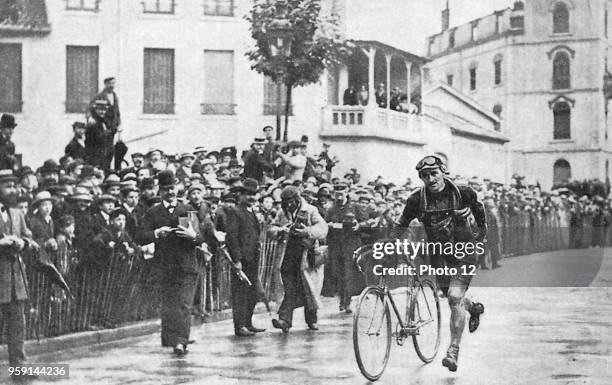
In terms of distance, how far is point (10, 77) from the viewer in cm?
2448

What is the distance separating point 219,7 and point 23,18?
18.1 ft

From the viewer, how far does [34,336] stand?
9453 millimetres

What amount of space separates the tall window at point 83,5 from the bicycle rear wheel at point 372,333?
20018 mm

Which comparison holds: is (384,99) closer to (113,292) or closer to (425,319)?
(113,292)

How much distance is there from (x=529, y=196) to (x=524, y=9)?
20556mm

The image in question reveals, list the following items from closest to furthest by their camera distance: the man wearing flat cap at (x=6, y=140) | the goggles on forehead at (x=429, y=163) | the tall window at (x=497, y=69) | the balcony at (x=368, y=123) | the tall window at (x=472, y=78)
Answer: the goggles on forehead at (x=429, y=163) < the man wearing flat cap at (x=6, y=140) < the balcony at (x=368, y=123) < the tall window at (x=472, y=78) < the tall window at (x=497, y=69)

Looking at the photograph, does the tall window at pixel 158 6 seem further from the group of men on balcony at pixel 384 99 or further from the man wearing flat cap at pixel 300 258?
the man wearing flat cap at pixel 300 258

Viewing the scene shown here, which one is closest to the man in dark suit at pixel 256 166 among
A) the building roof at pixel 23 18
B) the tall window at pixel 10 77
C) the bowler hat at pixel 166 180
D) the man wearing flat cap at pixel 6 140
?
the man wearing flat cap at pixel 6 140

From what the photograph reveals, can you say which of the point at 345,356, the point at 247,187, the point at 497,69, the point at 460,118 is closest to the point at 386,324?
the point at 345,356

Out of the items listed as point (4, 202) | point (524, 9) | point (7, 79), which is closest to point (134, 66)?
point (7, 79)

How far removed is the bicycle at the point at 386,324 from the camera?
759 cm

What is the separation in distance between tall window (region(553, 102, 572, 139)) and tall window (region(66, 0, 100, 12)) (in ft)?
80.3

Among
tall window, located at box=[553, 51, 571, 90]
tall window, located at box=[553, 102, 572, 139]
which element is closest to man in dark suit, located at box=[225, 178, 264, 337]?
tall window, located at box=[553, 51, 571, 90]

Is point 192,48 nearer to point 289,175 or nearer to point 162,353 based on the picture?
point 289,175
